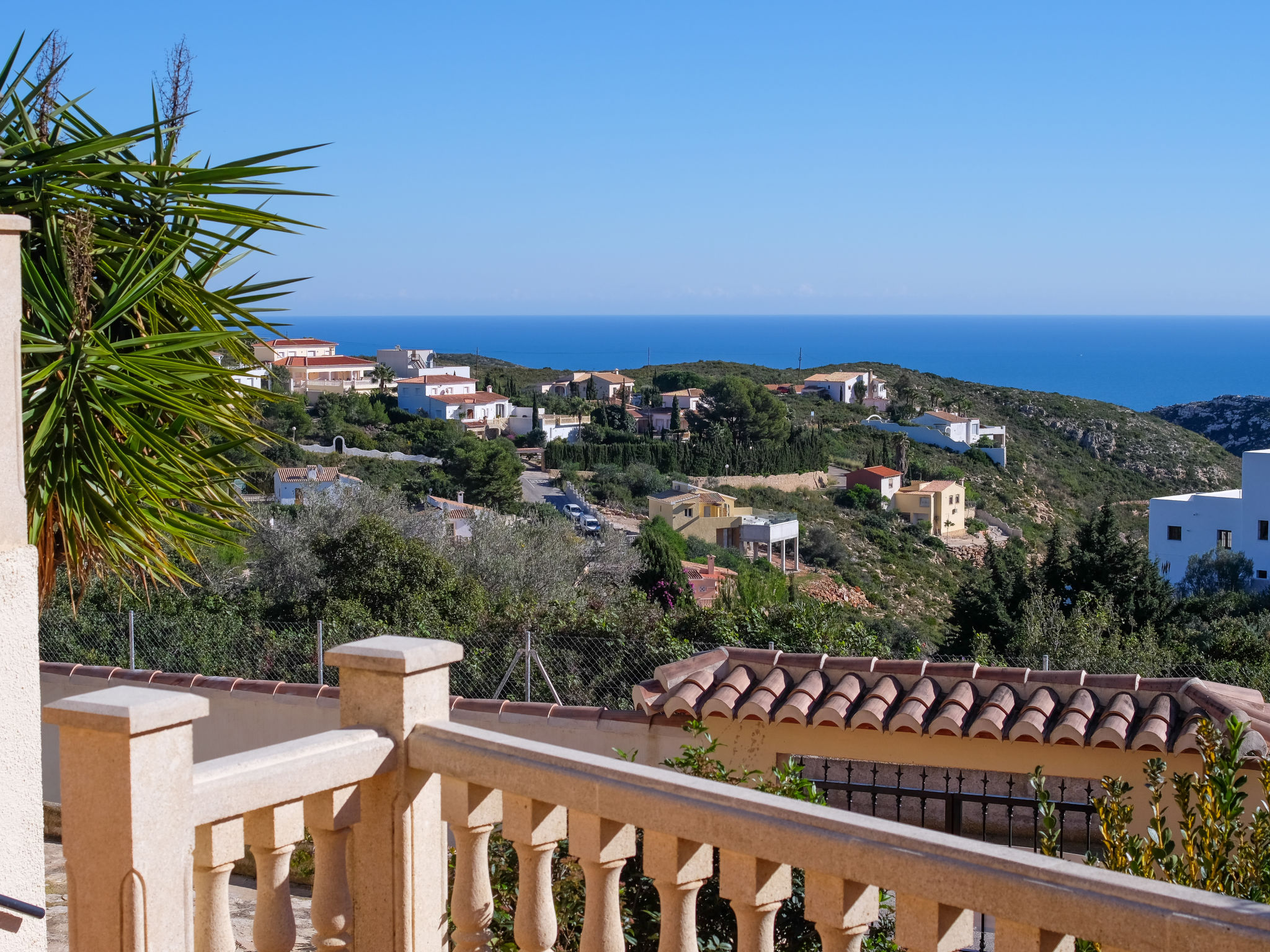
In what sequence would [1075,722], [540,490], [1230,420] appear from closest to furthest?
[1075,722] → [540,490] → [1230,420]

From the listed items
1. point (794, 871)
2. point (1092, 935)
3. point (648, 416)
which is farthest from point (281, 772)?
point (648, 416)

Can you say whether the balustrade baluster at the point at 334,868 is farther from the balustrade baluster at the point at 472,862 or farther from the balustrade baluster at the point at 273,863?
the balustrade baluster at the point at 472,862

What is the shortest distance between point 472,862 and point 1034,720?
5233 mm

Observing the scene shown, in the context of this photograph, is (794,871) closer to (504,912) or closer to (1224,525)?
(504,912)

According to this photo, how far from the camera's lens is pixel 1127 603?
693 inches

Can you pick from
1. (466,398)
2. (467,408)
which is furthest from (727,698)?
(466,398)

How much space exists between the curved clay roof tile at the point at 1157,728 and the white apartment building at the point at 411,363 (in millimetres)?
84157

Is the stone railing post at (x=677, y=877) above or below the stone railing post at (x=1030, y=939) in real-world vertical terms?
below

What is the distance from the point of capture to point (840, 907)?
67.8 inches

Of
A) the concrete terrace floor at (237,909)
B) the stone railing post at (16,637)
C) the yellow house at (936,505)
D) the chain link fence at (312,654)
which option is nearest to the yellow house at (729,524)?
the yellow house at (936,505)

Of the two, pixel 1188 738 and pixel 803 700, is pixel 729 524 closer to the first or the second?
pixel 803 700

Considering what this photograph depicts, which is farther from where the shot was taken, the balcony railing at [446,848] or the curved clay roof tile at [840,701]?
the curved clay roof tile at [840,701]

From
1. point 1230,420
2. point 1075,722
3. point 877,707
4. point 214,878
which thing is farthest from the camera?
point 1230,420

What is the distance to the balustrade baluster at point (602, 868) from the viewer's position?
1.99m
